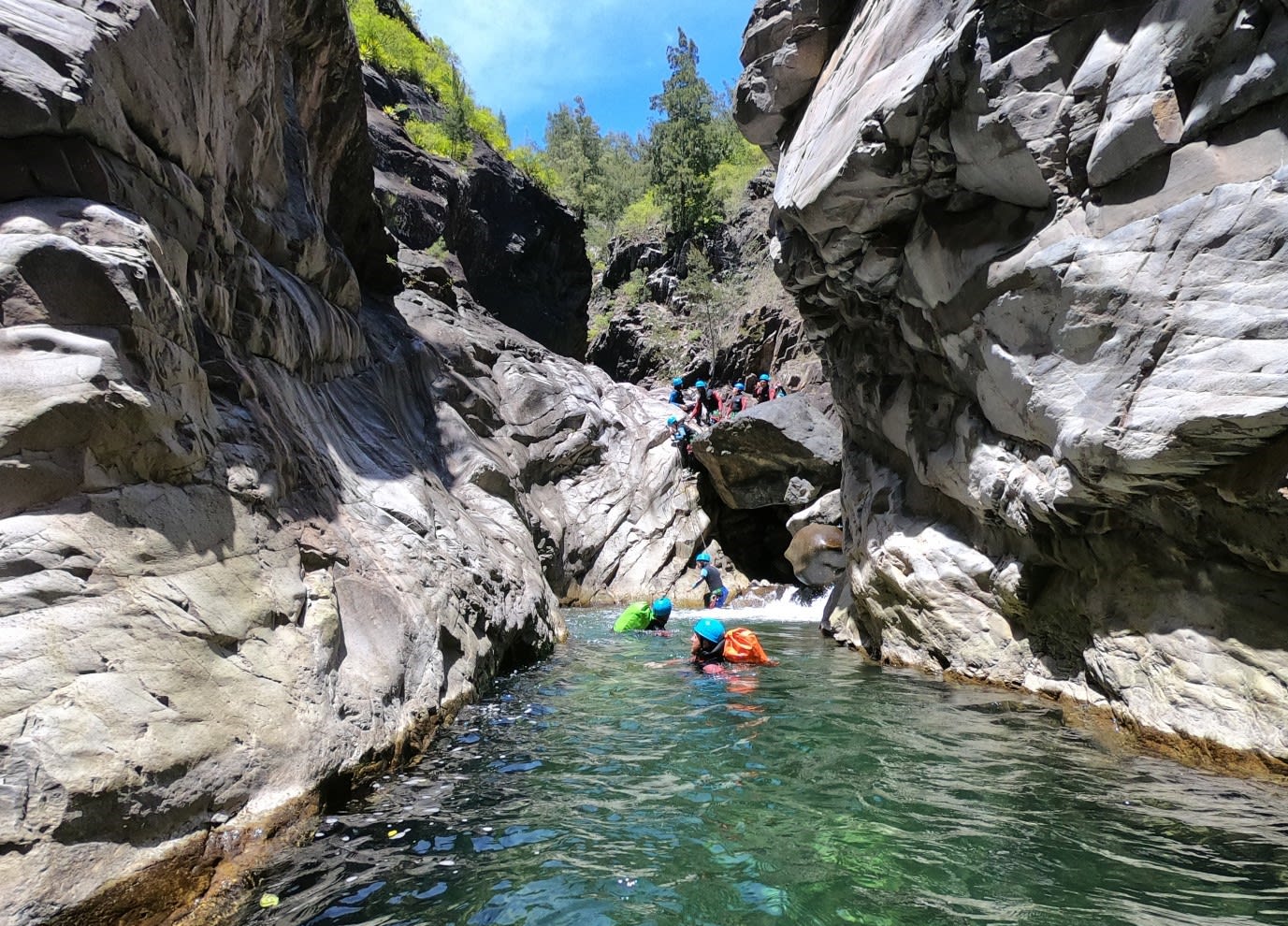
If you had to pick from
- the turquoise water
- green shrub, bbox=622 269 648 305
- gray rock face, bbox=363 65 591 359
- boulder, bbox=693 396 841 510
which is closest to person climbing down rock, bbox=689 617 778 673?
the turquoise water

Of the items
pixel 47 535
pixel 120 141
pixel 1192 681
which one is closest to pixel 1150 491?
pixel 1192 681

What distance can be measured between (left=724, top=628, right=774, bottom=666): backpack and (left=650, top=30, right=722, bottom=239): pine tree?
35646 mm

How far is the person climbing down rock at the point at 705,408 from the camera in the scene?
2538 centimetres

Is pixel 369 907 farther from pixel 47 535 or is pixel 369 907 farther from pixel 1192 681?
pixel 1192 681

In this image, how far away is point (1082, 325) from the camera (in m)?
5.88

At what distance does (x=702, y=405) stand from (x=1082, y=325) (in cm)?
2029

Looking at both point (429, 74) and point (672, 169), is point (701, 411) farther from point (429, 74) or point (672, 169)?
point (672, 169)

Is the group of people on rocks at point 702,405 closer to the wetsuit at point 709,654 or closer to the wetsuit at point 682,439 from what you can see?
the wetsuit at point 682,439

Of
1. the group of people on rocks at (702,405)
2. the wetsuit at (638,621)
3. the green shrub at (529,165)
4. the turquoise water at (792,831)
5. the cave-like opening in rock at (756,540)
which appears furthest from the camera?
the green shrub at (529,165)

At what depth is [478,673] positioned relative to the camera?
7.82 meters

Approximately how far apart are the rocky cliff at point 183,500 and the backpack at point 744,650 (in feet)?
9.35

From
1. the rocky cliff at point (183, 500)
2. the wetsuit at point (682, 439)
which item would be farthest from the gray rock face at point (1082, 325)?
the wetsuit at point (682, 439)

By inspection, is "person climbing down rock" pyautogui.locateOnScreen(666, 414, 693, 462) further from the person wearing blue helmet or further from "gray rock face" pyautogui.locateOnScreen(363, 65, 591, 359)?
the person wearing blue helmet

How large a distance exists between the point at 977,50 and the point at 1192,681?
5.84m
